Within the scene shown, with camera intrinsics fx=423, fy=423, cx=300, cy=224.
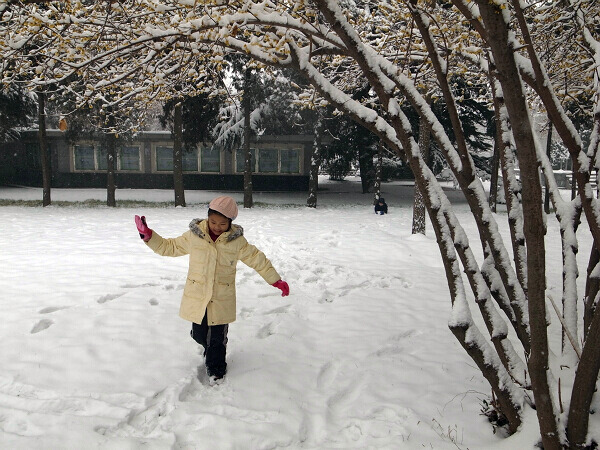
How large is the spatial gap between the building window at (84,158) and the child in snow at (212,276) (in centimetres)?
2512

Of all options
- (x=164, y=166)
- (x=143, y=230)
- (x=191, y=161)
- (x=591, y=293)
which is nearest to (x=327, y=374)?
(x=143, y=230)

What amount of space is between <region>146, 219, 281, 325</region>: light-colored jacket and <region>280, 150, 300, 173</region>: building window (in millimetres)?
22196

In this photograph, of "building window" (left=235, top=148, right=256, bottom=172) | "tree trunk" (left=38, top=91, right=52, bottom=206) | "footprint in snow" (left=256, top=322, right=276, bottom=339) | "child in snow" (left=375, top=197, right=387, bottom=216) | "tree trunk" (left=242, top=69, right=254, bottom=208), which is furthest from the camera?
"building window" (left=235, top=148, right=256, bottom=172)

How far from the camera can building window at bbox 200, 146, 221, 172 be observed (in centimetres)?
2571

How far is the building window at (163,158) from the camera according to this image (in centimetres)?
2573

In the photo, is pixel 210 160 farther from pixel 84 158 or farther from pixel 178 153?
pixel 178 153

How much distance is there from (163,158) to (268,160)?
6454 millimetres

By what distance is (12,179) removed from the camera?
27.0m

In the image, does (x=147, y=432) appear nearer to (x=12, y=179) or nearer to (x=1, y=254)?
(x=1, y=254)

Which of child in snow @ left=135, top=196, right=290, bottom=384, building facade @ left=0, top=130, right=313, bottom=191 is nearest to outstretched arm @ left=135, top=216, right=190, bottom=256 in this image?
child in snow @ left=135, top=196, right=290, bottom=384

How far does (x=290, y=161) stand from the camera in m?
25.6

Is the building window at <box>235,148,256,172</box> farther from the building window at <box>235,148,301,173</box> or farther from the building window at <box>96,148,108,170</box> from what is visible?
the building window at <box>96,148,108,170</box>

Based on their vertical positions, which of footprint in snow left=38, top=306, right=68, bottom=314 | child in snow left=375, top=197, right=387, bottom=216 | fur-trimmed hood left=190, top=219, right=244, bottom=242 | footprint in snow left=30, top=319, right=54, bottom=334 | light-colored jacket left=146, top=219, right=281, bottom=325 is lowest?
footprint in snow left=30, top=319, right=54, bottom=334

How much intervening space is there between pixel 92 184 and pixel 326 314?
80.4 feet
